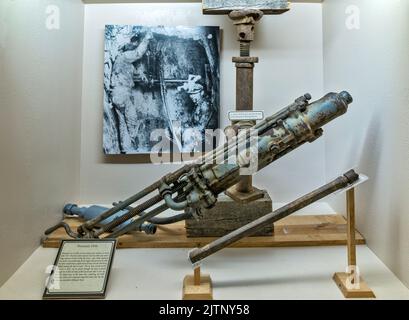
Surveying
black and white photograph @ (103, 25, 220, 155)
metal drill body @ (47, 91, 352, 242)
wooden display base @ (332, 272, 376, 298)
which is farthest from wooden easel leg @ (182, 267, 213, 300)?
black and white photograph @ (103, 25, 220, 155)

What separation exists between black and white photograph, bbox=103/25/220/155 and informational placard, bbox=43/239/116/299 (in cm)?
56

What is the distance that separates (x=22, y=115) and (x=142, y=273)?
0.59 m

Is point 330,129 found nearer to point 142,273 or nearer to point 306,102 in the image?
point 306,102

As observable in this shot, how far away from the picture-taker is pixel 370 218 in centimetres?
120

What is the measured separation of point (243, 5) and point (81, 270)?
3.33ft

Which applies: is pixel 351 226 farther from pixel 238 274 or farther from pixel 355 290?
pixel 238 274

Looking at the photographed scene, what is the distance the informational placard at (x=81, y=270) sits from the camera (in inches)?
35.6

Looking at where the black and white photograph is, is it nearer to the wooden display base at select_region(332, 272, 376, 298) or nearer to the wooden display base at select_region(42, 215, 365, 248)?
the wooden display base at select_region(42, 215, 365, 248)

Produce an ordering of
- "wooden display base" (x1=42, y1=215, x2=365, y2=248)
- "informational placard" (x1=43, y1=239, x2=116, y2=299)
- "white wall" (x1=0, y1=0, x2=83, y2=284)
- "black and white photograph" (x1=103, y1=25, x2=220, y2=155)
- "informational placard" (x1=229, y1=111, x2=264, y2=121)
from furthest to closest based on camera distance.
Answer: "black and white photograph" (x1=103, y1=25, x2=220, y2=155)
"wooden display base" (x1=42, y1=215, x2=365, y2=248)
"informational placard" (x1=229, y1=111, x2=264, y2=121)
"white wall" (x1=0, y1=0, x2=83, y2=284)
"informational placard" (x1=43, y1=239, x2=116, y2=299)

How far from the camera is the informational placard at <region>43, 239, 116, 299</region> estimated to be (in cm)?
91

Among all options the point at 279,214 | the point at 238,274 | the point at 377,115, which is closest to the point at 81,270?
the point at 238,274

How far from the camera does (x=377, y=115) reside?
1.14m

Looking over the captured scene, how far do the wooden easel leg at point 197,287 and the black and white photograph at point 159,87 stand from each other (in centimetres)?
57
